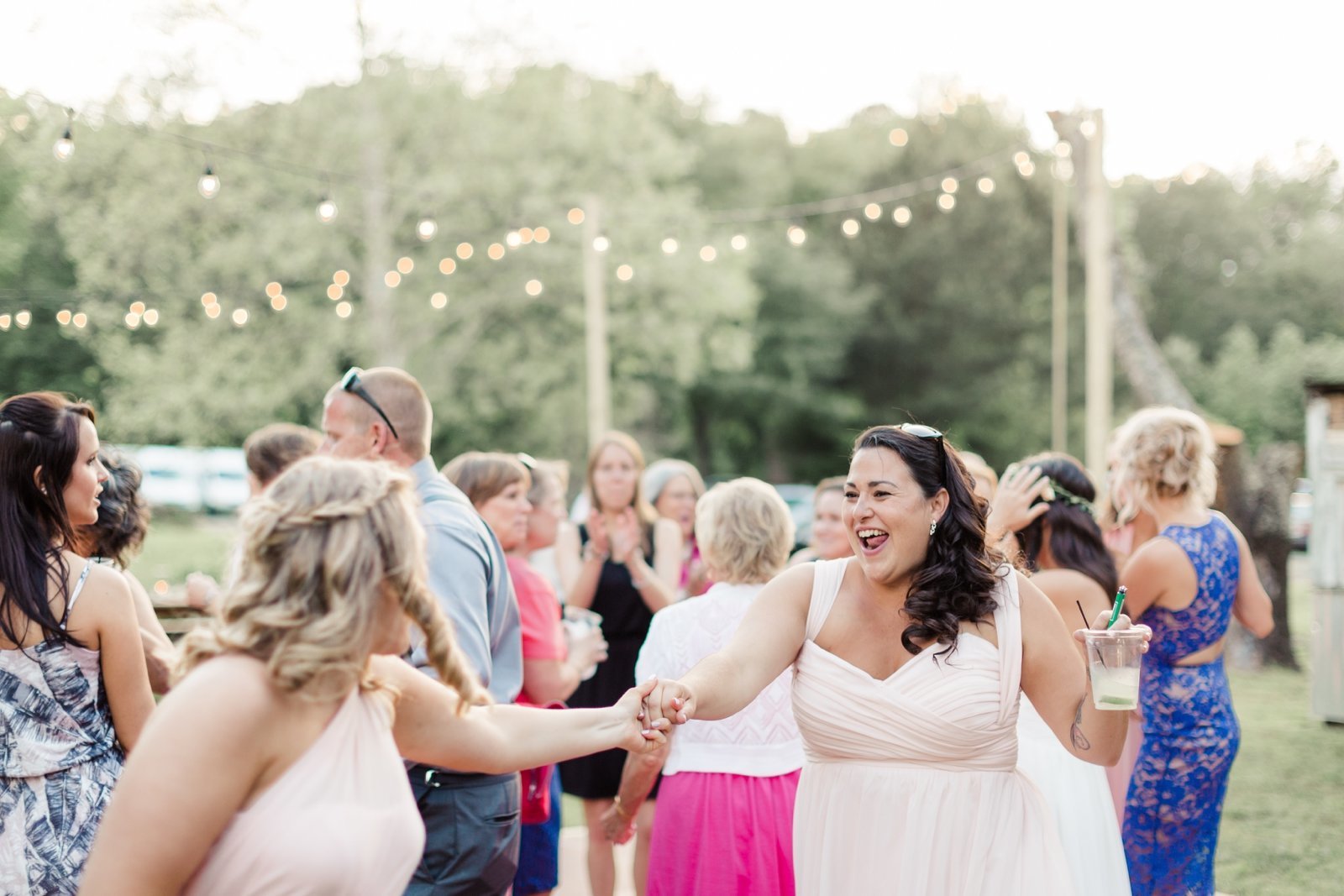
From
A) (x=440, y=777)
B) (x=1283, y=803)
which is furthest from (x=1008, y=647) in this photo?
(x=1283, y=803)

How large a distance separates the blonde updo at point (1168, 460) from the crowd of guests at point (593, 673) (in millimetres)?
12

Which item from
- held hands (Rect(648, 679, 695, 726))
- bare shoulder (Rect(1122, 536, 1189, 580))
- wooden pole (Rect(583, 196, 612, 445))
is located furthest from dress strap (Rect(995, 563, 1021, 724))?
wooden pole (Rect(583, 196, 612, 445))

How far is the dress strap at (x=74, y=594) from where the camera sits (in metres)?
2.67

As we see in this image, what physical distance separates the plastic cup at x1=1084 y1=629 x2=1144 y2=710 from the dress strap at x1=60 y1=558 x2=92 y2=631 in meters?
2.24

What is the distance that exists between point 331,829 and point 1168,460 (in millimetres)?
3206

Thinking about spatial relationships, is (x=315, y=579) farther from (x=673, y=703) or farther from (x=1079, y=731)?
(x=1079, y=731)

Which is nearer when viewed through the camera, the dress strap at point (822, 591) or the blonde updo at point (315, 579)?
the blonde updo at point (315, 579)

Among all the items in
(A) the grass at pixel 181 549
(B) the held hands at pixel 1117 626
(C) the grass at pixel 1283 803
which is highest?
(B) the held hands at pixel 1117 626

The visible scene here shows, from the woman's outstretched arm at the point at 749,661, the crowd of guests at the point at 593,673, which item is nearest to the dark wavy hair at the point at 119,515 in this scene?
the crowd of guests at the point at 593,673

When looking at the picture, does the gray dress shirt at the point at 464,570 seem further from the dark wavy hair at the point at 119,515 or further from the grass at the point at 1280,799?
the dark wavy hair at the point at 119,515

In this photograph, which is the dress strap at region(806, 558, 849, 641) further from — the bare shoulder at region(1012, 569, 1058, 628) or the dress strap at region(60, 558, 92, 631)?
the dress strap at region(60, 558, 92, 631)

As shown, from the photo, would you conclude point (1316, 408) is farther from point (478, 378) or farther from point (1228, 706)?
point (478, 378)

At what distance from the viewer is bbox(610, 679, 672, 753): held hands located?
8.42ft

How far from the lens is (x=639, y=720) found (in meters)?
2.60
